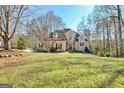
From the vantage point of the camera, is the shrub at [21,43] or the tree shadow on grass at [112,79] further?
the shrub at [21,43]

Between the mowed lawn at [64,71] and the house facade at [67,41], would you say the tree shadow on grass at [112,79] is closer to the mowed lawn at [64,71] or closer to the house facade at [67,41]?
the mowed lawn at [64,71]

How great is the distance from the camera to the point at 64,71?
2926 mm

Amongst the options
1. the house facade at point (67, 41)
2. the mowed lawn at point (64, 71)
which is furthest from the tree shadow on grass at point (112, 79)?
the house facade at point (67, 41)

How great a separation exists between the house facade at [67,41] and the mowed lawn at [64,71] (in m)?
0.08

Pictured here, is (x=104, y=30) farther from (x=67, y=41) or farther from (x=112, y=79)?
(x=112, y=79)

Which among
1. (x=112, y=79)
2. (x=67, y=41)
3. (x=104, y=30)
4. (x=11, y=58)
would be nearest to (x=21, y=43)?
(x=11, y=58)

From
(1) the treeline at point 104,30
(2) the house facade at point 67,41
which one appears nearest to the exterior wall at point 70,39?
(2) the house facade at point 67,41

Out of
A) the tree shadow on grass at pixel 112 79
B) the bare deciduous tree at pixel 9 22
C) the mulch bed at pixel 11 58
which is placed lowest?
the tree shadow on grass at pixel 112 79

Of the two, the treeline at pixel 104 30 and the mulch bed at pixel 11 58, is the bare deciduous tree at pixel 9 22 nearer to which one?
the mulch bed at pixel 11 58

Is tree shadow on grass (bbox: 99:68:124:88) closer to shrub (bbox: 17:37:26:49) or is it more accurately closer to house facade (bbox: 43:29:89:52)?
house facade (bbox: 43:29:89:52)

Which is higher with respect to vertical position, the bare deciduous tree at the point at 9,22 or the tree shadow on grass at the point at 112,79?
the bare deciduous tree at the point at 9,22

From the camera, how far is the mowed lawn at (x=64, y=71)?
9.09ft

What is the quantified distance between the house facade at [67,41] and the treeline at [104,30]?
8 centimetres

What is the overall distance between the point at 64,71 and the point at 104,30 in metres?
0.67
